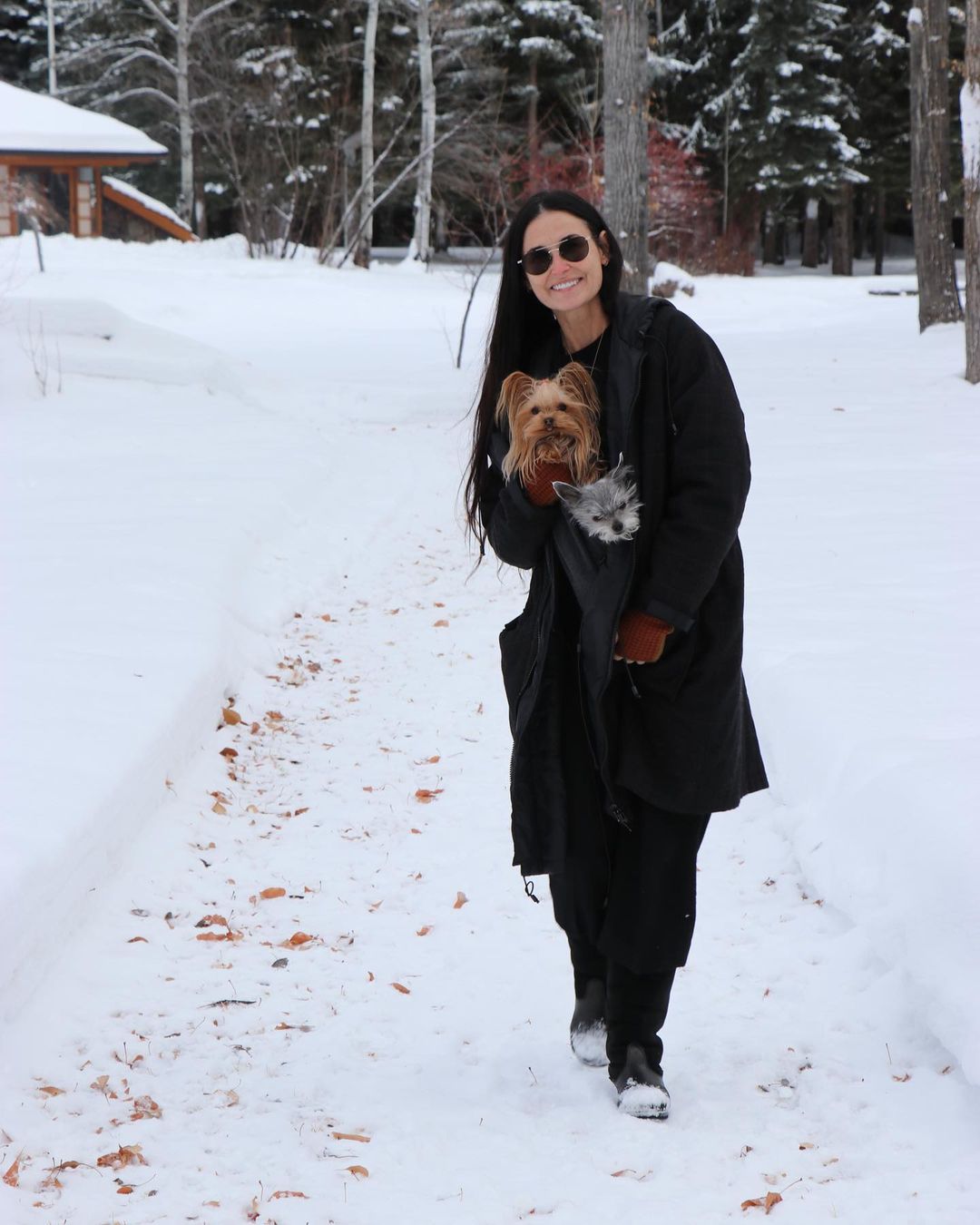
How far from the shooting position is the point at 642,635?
9.04 feet

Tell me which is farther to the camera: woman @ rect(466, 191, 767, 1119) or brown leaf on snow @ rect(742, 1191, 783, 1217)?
woman @ rect(466, 191, 767, 1119)

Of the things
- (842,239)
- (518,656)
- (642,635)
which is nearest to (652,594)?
(642,635)

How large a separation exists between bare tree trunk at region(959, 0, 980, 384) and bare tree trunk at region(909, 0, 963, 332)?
3.62 meters

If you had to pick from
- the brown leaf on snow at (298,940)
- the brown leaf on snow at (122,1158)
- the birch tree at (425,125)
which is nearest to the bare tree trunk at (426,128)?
the birch tree at (425,125)

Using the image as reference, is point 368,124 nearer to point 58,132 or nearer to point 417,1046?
point 58,132

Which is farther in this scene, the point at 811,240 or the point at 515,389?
the point at 811,240

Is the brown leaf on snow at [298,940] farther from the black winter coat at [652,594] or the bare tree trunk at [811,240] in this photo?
the bare tree trunk at [811,240]

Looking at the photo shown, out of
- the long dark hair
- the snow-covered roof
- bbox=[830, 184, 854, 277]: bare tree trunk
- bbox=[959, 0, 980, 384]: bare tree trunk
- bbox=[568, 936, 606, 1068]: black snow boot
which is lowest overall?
bbox=[568, 936, 606, 1068]: black snow boot

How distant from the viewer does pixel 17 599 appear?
625 cm

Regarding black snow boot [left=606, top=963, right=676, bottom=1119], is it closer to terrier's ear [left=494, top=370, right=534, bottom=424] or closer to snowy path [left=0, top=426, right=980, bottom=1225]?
snowy path [left=0, top=426, right=980, bottom=1225]

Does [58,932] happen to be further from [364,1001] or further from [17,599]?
[17,599]

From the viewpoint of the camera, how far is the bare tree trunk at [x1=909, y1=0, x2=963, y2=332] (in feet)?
46.2

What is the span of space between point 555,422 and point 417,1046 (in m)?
1.80

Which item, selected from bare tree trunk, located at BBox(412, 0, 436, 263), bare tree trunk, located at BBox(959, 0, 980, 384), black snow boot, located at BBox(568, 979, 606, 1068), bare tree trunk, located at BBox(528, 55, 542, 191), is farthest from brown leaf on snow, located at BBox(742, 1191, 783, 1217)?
bare tree trunk, located at BBox(412, 0, 436, 263)
